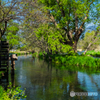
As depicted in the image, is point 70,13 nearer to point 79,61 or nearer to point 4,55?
point 79,61

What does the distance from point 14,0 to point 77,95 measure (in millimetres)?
7656

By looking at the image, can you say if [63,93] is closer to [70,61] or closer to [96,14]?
[70,61]

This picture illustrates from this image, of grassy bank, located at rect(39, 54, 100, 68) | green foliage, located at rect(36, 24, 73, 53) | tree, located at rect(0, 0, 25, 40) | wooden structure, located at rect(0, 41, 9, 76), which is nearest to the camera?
tree, located at rect(0, 0, 25, 40)

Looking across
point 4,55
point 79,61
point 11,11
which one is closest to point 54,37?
point 79,61

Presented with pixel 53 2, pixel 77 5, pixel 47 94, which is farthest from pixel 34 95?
pixel 53 2

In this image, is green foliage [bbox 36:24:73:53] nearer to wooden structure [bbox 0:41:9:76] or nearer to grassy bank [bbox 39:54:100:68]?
grassy bank [bbox 39:54:100:68]

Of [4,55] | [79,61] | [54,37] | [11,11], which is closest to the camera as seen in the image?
[11,11]

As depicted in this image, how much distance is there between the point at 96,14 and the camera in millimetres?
25609

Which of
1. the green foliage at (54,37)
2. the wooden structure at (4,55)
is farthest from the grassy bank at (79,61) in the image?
the wooden structure at (4,55)

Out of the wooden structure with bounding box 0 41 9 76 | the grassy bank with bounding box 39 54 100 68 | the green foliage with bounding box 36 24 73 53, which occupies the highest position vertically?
the green foliage with bounding box 36 24 73 53

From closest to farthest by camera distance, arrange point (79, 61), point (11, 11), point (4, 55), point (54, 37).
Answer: point (11, 11) < point (4, 55) < point (79, 61) < point (54, 37)

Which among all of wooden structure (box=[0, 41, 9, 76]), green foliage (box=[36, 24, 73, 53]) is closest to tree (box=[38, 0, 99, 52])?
green foliage (box=[36, 24, 73, 53])

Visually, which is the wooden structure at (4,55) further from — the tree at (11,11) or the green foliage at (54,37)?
the green foliage at (54,37)

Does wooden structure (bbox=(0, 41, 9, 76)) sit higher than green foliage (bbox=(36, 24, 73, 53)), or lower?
lower
